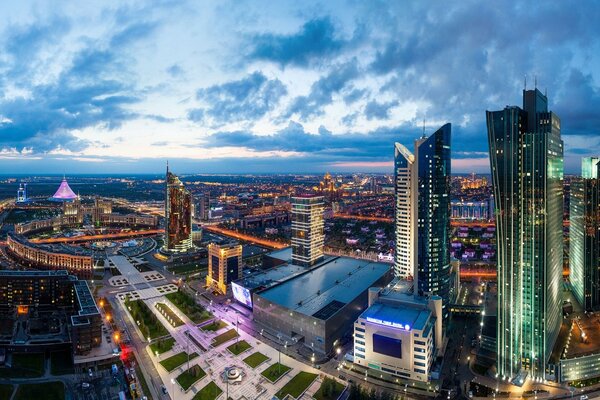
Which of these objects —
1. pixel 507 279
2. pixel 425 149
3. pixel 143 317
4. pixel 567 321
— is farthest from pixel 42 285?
pixel 567 321

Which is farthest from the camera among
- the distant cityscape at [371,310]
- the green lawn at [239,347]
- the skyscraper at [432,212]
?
the skyscraper at [432,212]

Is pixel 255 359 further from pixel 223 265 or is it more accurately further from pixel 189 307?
pixel 223 265

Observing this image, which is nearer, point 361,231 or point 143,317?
point 143,317

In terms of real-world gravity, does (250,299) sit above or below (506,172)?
below

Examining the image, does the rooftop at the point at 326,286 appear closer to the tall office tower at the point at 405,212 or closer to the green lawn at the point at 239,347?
the tall office tower at the point at 405,212

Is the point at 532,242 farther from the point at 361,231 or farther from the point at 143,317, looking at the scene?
the point at 361,231

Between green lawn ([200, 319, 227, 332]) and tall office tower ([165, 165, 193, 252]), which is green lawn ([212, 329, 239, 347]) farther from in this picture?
tall office tower ([165, 165, 193, 252])

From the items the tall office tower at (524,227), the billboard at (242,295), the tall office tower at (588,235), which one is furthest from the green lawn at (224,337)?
the tall office tower at (588,235)
